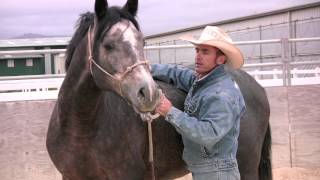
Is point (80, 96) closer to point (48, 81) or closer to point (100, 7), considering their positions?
point (100, 7)

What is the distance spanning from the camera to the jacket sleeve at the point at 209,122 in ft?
8.58

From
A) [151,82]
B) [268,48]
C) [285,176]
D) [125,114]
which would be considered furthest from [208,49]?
[268,48]

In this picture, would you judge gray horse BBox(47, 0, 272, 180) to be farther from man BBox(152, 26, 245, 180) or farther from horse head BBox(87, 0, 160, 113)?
man BBox(152, 26, 245, 180)

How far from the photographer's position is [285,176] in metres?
6.24

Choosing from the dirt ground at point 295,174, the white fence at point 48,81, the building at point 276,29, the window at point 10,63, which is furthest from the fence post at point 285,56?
the building at point 276,29

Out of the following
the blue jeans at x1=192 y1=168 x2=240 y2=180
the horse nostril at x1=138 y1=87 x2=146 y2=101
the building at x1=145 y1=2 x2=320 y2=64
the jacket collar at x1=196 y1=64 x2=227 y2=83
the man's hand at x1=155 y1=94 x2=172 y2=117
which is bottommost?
the blue jeans at x1=192 y1=168 x2=240 y2=180

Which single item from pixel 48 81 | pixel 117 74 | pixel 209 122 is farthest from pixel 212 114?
pixel 48 81

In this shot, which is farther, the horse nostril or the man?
the man

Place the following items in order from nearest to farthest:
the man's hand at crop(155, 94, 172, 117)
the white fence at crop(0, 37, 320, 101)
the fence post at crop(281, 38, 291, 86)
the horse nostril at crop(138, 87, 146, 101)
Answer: the horse nostril at crop(138, 87, 146, 101)
the man's hand at crop(155, 94, 172, 117)
the white fence at crop(0, 37, 320, 101)
the fence post at crop(281, 38, 291, 86)

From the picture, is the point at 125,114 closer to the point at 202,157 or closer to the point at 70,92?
the point at 70,92

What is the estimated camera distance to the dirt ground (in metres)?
6.21

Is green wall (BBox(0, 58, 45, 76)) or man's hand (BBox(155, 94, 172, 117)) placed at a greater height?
green wall (BBox(0, 58, 45, 76))

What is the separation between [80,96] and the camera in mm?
3043

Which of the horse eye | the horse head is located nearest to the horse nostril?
the horse head
